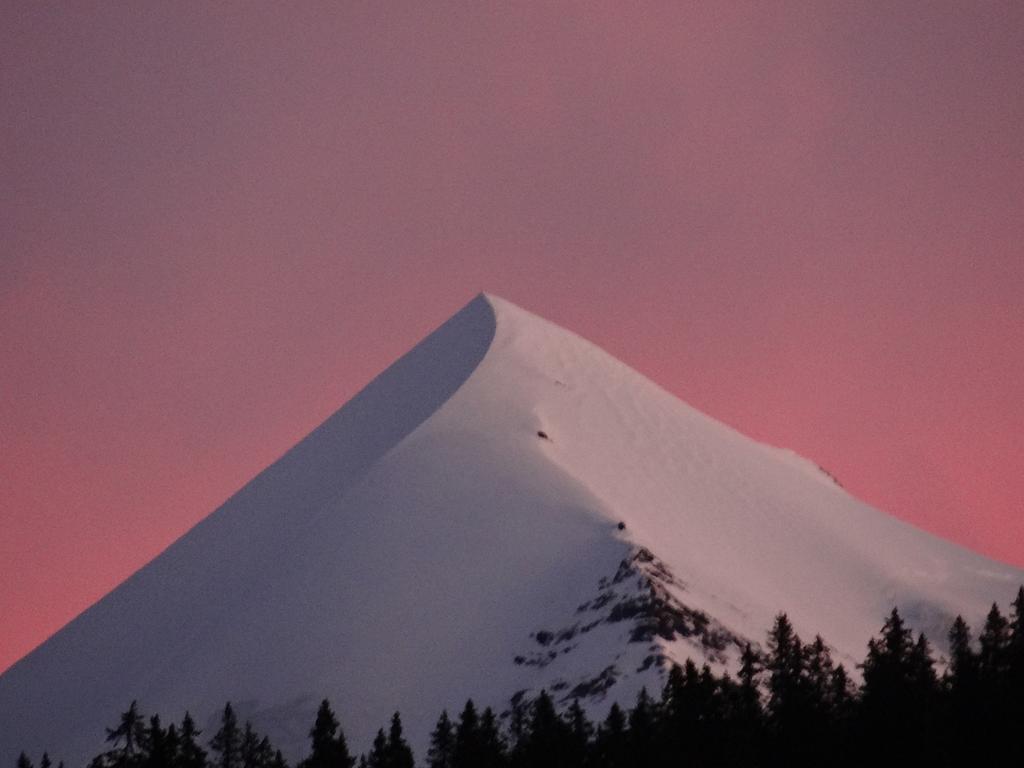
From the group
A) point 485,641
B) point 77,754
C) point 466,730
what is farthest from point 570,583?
point 466,730

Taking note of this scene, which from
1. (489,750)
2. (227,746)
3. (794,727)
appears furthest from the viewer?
(227,746)

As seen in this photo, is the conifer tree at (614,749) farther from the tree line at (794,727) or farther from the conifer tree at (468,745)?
the conifer tree at (468,745)

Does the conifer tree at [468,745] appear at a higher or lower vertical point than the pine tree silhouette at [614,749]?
higher

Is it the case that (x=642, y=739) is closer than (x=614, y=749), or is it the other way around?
(x=642, y=739)

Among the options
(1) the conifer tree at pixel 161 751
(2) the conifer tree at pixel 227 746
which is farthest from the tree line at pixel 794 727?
(2) the conifer tree at pixel 227 746

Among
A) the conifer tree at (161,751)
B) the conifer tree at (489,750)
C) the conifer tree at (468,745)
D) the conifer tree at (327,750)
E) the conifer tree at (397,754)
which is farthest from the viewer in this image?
the conifer tree at (468,745)

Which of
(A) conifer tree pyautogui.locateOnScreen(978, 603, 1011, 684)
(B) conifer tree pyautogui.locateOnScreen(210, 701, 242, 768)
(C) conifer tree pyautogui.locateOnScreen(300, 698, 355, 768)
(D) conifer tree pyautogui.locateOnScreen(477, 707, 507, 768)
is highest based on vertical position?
(B) conifer tree pyautogui.locateOnScreen(210, 701, 242, 768)

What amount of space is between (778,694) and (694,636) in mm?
67298

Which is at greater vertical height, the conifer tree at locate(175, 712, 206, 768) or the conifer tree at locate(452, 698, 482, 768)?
the conifer tree at locate(175, 712, 206, 768)

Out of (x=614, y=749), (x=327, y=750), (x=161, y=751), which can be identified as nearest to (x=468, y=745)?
(x=327, y=750)

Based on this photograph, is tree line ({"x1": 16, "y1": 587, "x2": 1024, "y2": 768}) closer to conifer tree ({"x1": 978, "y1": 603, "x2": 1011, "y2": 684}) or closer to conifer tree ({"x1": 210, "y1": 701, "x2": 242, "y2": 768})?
conifer tree ({"x1": 978, "y1": 603, "x2": 1011, "y2": 684})

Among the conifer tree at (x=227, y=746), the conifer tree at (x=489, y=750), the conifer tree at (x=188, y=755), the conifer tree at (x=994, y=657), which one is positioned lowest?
the conifer tree at (x=994, y=657)

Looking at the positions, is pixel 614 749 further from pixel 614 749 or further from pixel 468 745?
pixel 468 745

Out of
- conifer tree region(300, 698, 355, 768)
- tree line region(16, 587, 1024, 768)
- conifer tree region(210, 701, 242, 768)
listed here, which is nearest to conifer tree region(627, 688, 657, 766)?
tree line region(16, 587, 1024, 768)
